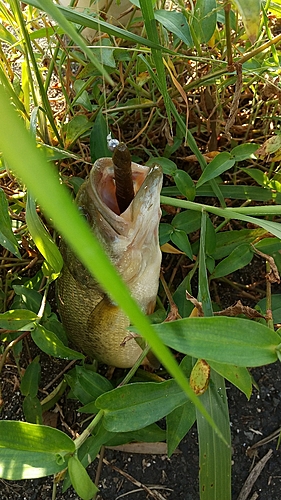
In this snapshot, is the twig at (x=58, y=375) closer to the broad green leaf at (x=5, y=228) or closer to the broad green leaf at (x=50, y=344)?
the broad green leaf at (x=50, y=344)

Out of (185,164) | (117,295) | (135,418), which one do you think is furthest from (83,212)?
(117,295)

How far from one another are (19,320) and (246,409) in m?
0.69

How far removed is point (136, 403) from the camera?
35.6 inches

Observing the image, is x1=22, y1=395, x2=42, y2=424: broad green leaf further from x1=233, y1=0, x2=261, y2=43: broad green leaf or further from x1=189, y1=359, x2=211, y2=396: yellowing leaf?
x1=233, y1=0, x2=261, y2=43: broad green leaf

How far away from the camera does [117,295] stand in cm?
28

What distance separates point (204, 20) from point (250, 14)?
383 mm

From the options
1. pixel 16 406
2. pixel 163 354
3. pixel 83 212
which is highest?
pixel 163 354

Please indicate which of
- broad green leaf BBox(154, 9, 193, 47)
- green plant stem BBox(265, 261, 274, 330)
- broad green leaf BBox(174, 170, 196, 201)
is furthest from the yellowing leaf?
broad green leaf BBox(154, 9, 193, 47)

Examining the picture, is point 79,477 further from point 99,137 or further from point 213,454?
point 99,137

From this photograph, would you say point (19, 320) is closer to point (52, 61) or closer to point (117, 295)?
point (52, 61)

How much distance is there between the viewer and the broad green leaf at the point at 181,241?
121 cm

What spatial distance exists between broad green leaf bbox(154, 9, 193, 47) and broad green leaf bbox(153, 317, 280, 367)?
0.64 meters

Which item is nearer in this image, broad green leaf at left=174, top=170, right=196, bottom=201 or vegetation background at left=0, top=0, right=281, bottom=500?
vegetation background at left=0, top=0, right=281, bottom=500

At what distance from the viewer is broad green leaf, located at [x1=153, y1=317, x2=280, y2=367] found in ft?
2.32
